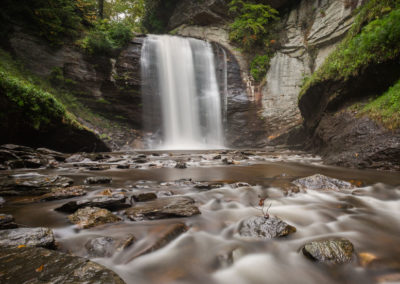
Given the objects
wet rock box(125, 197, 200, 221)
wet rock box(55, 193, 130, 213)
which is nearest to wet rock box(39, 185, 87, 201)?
wet rock box(55, 193, 130, 213)

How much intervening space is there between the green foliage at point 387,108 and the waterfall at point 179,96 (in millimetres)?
10380

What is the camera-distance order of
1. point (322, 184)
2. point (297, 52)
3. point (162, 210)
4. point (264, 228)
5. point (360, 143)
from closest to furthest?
point (264, 228)
point (162, 210)
point (322, 184)
point (360, 143)
point (297, 52)

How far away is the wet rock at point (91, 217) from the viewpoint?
70.2 inches

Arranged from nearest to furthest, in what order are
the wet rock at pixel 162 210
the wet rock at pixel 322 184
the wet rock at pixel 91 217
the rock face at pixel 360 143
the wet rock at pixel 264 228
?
the wet rock at pixel 264 228 → the wet rock at pixel 91 217 → the wet rock at pixel 162 210 → the wet rock at pixel 322 184 → the rock face at pixel 360 143

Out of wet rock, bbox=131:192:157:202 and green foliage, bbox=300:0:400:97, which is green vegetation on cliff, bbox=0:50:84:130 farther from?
green foliage, bbox=300:0:400:97

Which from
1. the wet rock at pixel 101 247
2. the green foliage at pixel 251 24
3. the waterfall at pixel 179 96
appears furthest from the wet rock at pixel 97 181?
the green foliage at pixel 251 24

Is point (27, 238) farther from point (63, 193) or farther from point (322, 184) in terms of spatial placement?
point (322, 184)

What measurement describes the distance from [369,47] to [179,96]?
39.2 feet

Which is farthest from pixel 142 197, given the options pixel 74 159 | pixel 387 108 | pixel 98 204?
pixel 387 108

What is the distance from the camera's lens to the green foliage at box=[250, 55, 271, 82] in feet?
52.4

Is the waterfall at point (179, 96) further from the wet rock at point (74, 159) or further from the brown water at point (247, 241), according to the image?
the brown water at point (247, 241)

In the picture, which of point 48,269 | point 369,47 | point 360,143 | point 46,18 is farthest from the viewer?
point 46,18

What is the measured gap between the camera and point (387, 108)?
459 centimetres

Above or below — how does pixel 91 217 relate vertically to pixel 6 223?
below
